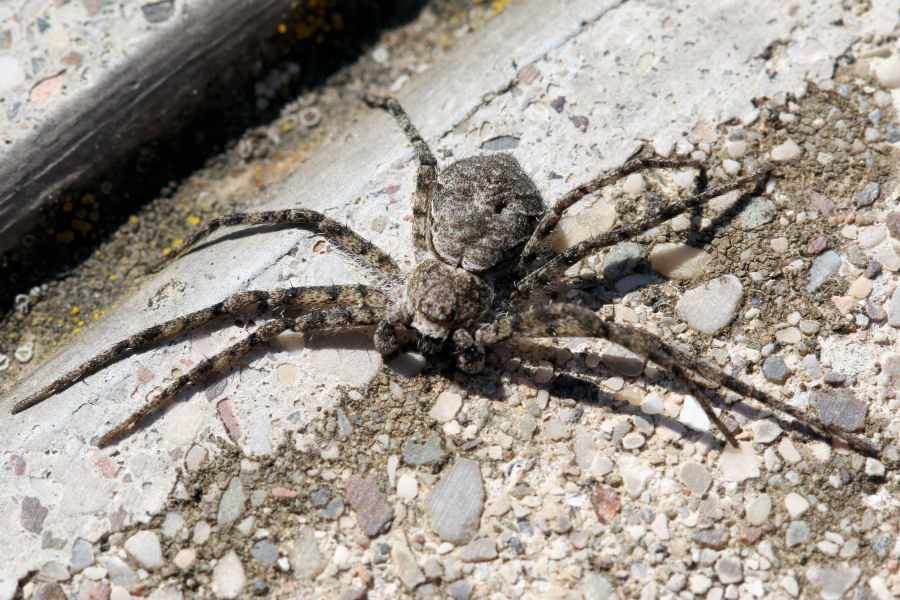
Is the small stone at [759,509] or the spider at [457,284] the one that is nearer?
the small stone at [759,509]

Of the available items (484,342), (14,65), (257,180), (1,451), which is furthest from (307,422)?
(14,65)

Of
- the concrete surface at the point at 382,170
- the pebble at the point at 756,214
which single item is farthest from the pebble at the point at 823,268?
the concrete surface at the point at 382,170

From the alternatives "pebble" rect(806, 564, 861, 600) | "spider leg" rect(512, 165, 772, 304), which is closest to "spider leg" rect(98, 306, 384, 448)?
"spider leg" rect(512, 165, 772, 304)

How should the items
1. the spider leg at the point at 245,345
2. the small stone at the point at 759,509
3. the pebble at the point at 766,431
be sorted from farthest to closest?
the spider leg at the point at 245,345 < the pebble at the point at 766,431 < the small stone at the point at 759,509

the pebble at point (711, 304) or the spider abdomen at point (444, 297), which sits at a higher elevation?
the spider abdomen at point (444, 297)

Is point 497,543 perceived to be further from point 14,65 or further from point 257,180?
point 14,65

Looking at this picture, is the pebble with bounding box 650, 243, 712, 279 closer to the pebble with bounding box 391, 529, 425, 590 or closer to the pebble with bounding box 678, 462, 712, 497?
the pebble with bounding box 678, 462, 712, 497

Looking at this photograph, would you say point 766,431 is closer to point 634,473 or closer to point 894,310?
point 634,473

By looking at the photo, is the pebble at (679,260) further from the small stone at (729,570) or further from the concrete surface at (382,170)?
the small stone at (729,570)
